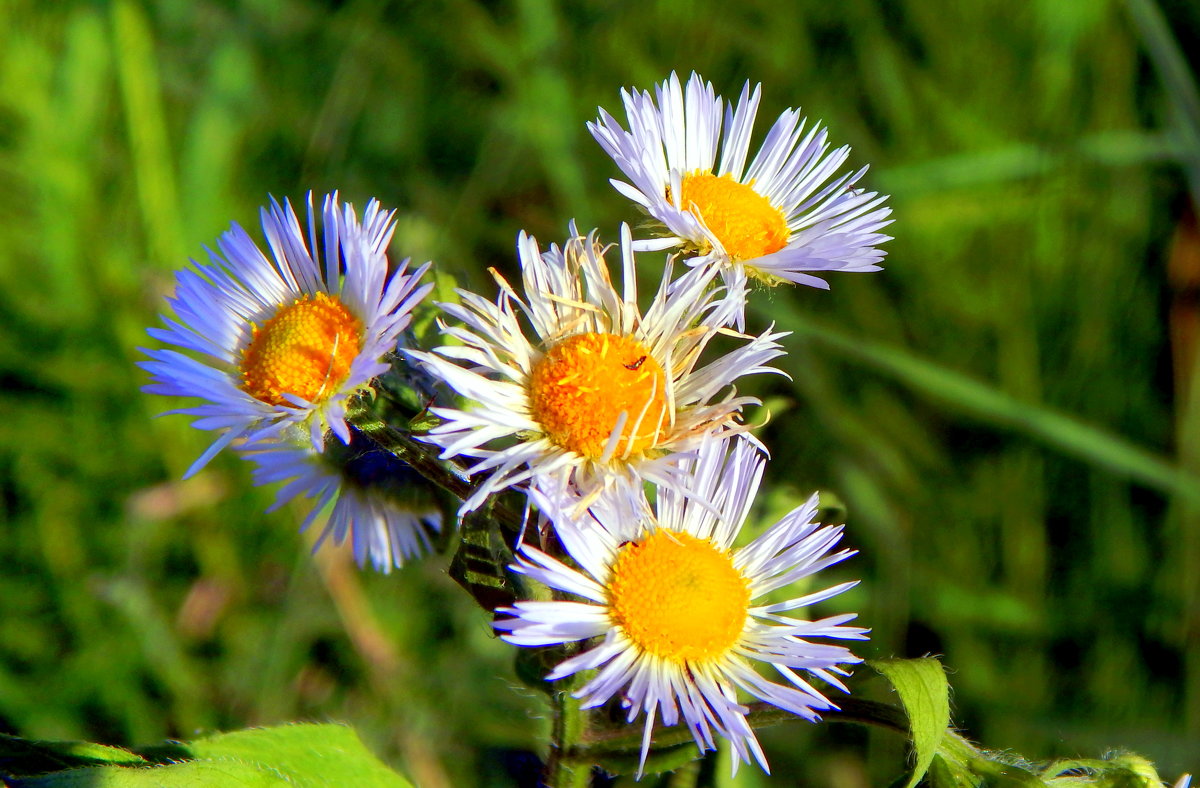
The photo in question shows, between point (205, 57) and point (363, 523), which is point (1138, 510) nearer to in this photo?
point (363, 523)

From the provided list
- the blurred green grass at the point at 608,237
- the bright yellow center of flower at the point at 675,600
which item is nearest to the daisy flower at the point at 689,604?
the bright yellow center of flower at the point at 675,600

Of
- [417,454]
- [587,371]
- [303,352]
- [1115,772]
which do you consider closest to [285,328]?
[303,352]

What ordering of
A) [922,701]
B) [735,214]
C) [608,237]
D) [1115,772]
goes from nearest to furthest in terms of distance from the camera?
[922,701]
[1115,772]
[735,214]
[608,237]

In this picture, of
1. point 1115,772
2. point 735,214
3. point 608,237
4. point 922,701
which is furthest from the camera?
point 608,237

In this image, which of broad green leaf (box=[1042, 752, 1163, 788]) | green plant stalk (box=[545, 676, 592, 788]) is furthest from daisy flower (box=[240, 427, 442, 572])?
broad green leaf (box=[1042, 752, 1163, 788])

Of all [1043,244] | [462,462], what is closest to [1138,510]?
[1043,244]

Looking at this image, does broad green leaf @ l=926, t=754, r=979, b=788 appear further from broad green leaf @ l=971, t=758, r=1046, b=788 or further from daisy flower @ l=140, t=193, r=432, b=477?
daisy flower @ l=140, t=193, r=432, b=477

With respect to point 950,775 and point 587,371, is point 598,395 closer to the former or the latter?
point 587,371
